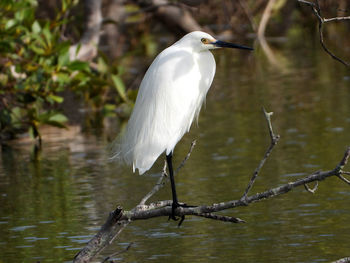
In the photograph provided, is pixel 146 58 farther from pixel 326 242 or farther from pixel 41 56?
pixel 326 242

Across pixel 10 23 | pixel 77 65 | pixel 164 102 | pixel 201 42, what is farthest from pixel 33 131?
pixel 201 42

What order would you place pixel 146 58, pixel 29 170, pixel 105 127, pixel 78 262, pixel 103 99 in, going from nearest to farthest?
pixel 78 262, pixel 29 170, pixel 105 127, pixel 103 99, pixel 146 58

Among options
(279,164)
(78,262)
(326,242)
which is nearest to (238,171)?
(279,164)

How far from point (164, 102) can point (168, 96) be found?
0.15 feet

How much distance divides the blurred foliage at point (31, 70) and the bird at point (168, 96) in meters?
3.67

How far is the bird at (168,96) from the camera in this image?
5.08 metres

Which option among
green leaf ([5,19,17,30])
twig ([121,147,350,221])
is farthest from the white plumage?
green leaf ([5,19,17,30])

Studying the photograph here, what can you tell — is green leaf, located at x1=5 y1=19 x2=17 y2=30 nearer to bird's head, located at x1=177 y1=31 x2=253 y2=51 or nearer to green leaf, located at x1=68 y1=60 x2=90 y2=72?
green leaf, located at x1=68 y1=60 x2=90 y2=72

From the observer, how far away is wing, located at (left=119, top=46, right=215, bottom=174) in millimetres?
5086

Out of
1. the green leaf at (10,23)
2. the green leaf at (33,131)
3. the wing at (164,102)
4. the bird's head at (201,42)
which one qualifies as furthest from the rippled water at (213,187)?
the green leaf at (10,23)

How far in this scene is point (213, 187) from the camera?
712 cm

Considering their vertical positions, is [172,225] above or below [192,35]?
below

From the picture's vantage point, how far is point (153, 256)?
5.27 metres

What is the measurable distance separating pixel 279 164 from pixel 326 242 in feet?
8.32
